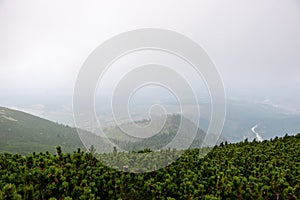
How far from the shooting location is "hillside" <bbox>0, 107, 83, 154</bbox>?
109688 mm

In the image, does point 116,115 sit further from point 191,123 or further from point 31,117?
point 31,117

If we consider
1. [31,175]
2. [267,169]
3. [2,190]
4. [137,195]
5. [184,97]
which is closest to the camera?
[2,190]

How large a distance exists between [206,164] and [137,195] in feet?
8.16

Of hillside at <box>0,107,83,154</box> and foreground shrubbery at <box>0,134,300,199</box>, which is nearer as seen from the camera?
foreground shrubbery at <box>0,134,300,199</box>

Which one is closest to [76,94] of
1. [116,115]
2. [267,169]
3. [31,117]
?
[116,115]

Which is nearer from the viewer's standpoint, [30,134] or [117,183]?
[117,183]

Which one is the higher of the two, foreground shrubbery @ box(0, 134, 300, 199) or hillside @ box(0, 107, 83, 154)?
hillside @ box(0, 107, 83, 154)

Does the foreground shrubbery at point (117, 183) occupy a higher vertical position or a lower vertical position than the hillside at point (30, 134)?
lower

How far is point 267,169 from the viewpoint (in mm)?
6367

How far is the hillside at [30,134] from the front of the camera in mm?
109688

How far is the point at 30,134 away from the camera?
432ft

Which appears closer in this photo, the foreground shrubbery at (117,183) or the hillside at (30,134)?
the foreground shrubbery at (117,183)

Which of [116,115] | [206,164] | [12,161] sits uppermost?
[116,115]

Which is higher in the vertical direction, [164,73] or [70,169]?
[164,73]
